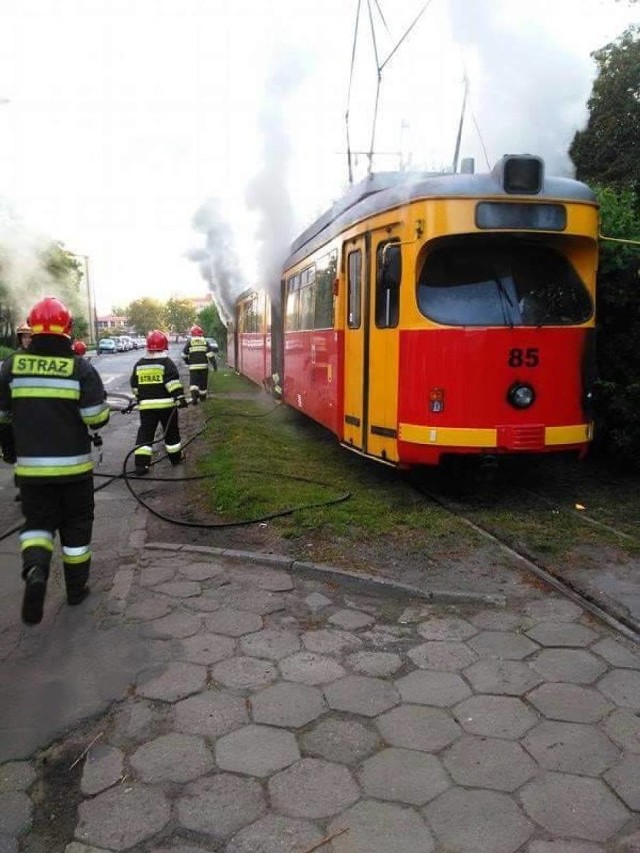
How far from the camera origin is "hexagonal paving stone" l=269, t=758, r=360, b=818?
102 inches

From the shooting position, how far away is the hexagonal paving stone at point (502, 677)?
3416 mm

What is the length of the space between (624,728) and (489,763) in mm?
677

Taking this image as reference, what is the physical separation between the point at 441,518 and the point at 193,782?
3810mm

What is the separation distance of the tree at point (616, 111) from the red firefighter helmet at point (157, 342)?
12391 mm

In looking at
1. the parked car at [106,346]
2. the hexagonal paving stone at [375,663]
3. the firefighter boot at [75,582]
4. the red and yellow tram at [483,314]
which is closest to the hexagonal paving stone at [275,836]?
the hexagonal paving stone at [375,663]

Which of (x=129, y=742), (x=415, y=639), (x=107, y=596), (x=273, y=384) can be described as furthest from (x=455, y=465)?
(x=273, y=384)

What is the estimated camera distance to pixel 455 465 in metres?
7.04

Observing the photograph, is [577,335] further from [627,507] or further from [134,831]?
[134,831]

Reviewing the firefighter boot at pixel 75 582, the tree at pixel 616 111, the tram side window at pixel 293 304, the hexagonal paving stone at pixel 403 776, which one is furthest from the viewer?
the tree at pixel 616 111

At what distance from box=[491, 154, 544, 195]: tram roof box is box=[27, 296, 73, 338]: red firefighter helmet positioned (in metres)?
3.88

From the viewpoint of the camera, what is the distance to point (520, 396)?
6.23 metres

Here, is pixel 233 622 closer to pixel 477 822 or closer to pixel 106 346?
pixel 477 822

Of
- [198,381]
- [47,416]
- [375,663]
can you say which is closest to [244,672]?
[375,663]

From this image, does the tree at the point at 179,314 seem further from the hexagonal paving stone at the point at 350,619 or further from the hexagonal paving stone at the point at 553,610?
the hexagonal paving stone at the point at 553,610
